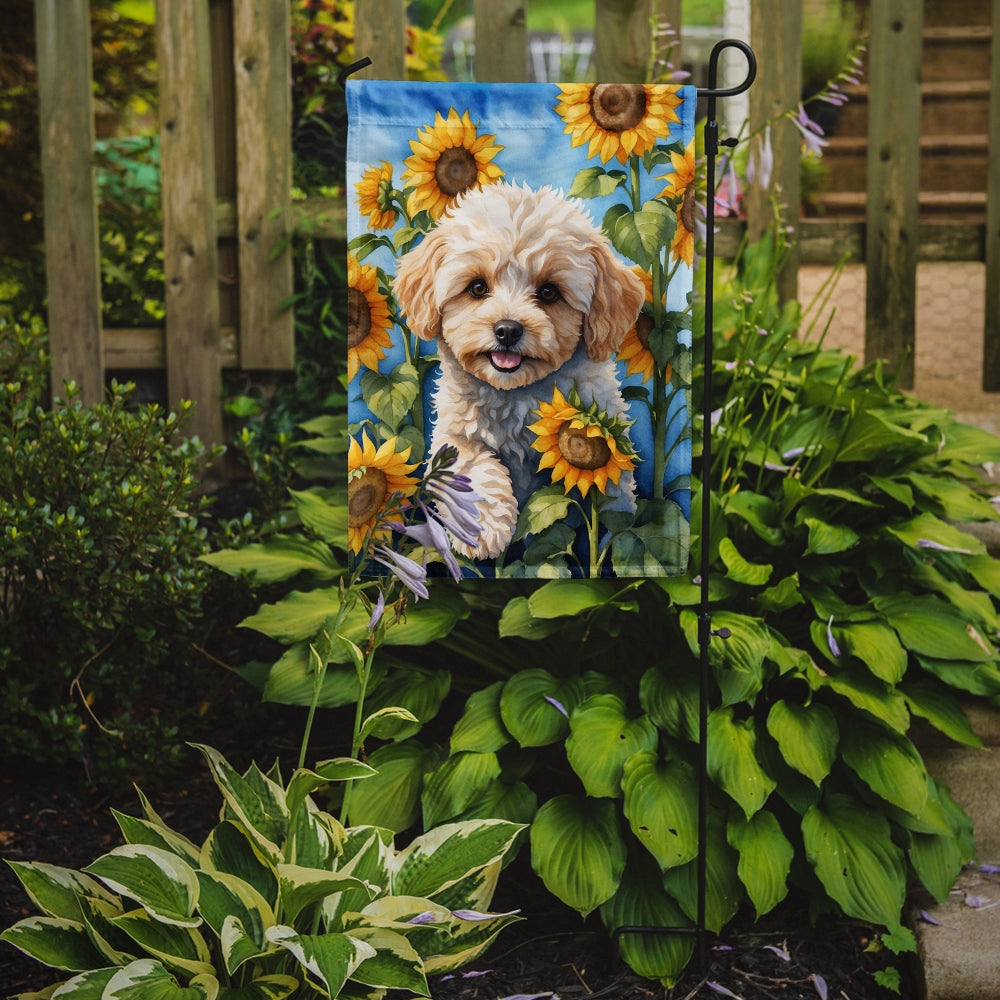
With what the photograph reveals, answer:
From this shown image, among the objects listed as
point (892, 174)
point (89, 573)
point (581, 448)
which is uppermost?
point (892, 174)

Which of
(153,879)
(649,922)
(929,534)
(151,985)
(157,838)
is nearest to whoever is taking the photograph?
(151,985)

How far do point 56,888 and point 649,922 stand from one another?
1.03m

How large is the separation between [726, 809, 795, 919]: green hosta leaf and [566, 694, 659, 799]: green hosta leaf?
0.75ft

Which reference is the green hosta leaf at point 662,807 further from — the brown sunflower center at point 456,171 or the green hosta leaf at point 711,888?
the brown sunflower center at point 456,171

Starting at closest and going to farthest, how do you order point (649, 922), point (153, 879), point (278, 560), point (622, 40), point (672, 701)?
point (153, 879) < point (649, 922) < point (672, 701) < point (278, 560) < point (622, 40)

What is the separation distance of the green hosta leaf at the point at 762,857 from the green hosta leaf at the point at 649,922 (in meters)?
0.15

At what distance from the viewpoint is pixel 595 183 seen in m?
1.77

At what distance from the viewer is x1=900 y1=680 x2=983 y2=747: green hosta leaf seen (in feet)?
6.61

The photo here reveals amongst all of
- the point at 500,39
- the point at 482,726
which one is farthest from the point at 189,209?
the point at 482,726

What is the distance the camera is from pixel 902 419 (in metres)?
2.62

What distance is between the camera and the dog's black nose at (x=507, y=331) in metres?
1.73

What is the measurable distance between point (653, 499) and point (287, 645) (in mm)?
1093

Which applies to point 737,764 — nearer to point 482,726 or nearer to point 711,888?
point 711,888

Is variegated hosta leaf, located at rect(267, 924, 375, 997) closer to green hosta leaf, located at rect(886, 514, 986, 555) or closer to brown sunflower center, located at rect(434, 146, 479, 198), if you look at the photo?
brown sunflower center, located at rect(434, 146, 479, 198)
